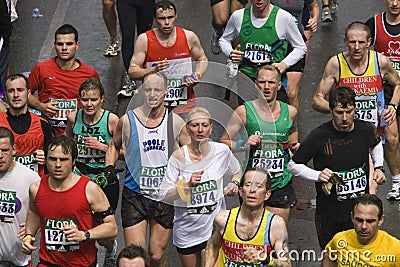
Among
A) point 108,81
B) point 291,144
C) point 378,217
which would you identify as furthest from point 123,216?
point 108,81

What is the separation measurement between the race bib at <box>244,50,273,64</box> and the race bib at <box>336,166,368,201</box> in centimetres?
231

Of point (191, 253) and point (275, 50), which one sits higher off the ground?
point (275, 50)

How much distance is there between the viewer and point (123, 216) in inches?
413

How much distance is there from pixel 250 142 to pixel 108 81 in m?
4.91

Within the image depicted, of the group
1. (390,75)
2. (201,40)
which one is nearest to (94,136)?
(390,75)

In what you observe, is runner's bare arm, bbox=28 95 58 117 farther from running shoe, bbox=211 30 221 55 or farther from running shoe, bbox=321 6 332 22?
running shoe, bbox=321 6 332 22

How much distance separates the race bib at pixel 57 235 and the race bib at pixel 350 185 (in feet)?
7.48

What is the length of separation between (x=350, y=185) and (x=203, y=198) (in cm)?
125

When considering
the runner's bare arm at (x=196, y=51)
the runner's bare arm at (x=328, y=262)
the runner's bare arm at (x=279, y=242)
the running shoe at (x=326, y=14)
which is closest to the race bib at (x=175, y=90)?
the runner's bare arm at (x=196, y=51)

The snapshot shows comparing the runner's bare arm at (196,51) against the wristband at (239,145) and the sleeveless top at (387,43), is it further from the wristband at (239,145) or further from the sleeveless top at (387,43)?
the sleeveless top at (387,43)

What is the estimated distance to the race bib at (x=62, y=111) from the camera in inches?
444

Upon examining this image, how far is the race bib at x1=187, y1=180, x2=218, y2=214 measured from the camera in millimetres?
10008

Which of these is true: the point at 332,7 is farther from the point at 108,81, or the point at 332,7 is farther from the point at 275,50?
the point at 275,50

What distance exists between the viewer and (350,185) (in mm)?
10055
